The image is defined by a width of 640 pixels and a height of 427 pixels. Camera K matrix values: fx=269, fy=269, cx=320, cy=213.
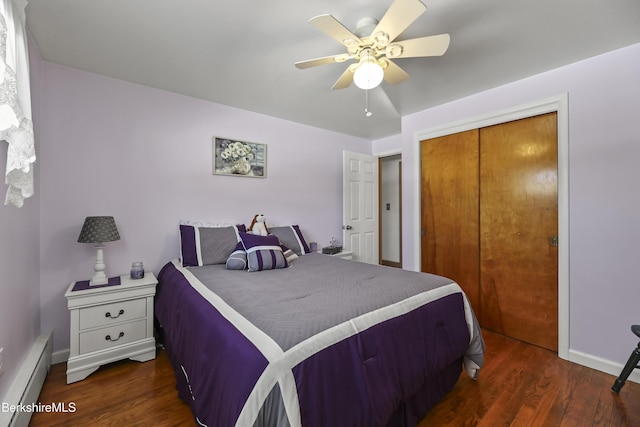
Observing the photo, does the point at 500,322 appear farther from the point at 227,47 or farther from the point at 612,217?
the point at 227,47

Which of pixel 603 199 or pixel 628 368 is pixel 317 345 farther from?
pixel 603 199

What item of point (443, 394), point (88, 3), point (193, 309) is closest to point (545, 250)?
point (443, 394)

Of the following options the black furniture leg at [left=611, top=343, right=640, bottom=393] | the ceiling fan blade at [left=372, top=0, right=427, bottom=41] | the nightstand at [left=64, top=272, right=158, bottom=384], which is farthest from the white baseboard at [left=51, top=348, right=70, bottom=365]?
the black furniture leg at [left=611, top=343, right=640, bottom=393]

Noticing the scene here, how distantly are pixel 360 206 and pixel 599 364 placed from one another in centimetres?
274

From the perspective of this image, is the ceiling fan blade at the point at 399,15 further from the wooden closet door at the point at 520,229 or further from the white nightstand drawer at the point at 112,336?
the white nightstand drawer at the point at 112,336

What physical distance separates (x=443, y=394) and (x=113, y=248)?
2756mm

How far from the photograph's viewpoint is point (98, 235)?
1.99 metres

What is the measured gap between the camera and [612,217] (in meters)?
1.99

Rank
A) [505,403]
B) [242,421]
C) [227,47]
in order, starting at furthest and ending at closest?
[227,47] < [505,403] < [242,421]

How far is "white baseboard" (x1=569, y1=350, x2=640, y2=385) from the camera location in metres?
1.88

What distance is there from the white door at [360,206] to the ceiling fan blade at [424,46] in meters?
2.04

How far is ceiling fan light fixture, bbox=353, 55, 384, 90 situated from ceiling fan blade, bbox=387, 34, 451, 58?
0.48ft

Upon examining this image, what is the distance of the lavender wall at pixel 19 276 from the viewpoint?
1.37 meters
